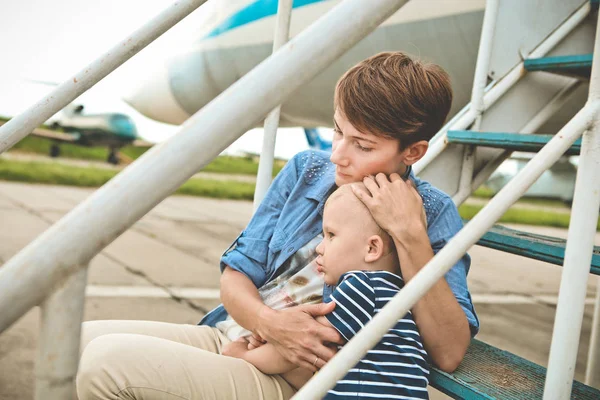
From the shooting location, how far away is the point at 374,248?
3.52 feet

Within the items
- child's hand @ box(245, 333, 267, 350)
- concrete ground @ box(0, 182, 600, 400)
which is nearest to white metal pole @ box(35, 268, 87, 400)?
child's hand @ box(245, 333, 267, 350)

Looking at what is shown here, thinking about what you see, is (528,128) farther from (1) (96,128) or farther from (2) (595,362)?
(1) (96,128)

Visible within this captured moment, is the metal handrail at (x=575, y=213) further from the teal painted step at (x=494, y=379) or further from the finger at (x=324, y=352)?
the finger at (x=324, y=352)

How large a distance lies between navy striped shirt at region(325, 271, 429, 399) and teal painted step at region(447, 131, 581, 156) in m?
0.84

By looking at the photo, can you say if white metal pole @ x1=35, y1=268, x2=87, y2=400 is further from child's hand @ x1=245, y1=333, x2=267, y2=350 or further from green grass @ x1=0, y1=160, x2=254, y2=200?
green grass @ x1=0, y1=160, x2=254, y2=200

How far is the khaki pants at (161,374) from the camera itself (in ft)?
→ 3.25

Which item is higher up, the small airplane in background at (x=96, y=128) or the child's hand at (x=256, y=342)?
the small airplane in background at (x=96, y=128)

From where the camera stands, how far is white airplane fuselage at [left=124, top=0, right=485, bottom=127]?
8.52ft

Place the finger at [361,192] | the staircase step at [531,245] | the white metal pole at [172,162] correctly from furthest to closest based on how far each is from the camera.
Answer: the staircase step at [531,245] < the finger at [361,192] < the white metal pole at [172,162]

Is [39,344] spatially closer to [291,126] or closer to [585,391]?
[585,391]

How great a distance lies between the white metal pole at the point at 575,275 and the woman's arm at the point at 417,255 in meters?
0.18

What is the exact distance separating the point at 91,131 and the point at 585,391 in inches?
932

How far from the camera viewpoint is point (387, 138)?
1108 millimetres

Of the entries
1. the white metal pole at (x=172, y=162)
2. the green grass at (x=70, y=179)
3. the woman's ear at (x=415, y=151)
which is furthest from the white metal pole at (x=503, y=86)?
the green grass at (x=70, y=179)
